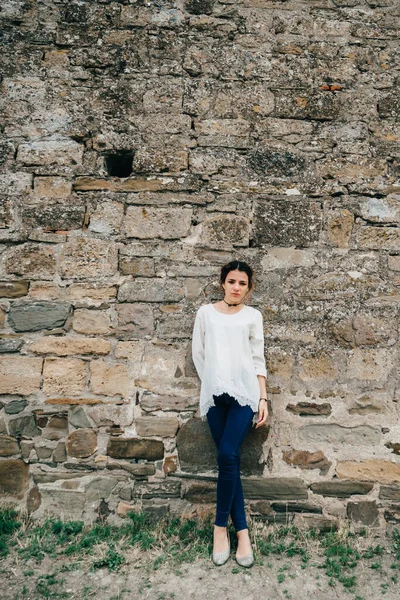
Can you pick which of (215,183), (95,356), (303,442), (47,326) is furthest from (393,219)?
(47,326)

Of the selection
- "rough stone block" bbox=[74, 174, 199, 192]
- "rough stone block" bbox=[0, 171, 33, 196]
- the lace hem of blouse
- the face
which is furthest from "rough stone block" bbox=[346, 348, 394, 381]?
"rough stone block" bbox=[0, 171, 33, 196]

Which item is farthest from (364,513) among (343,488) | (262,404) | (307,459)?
(262,404)

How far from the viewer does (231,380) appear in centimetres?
250

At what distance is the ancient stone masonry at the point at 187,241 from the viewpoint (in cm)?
276

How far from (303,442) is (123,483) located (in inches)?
46.1

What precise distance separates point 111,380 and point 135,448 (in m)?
0.45

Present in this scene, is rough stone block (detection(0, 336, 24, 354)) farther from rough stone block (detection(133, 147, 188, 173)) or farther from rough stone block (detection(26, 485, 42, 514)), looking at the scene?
rough stone block (detection(133, 147, 188, 173))

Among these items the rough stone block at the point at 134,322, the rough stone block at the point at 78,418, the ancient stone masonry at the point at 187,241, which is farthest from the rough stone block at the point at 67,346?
the rough stone block at the point at 78,418

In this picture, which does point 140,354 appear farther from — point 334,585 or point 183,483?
point 334,585

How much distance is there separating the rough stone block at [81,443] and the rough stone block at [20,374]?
1.28ft

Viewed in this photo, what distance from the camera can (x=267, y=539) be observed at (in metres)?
2.61

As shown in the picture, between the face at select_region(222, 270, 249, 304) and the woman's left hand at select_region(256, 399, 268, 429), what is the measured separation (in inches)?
24.7

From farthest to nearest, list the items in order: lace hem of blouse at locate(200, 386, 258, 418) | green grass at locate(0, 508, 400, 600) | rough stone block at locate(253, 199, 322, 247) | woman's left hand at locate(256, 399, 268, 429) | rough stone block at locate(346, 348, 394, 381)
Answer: rough stone block at locate(253, 199, 322, 247) → rough stone block at locate(346, 348, 394, 381) → woman's left hand at locate(256, 399, 268, 429) → lace hem of blouse at locate(200, 386, 258, 418) → green grass at locate(0, 508, 400, 600)

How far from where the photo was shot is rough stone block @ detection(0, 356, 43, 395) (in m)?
2.80
